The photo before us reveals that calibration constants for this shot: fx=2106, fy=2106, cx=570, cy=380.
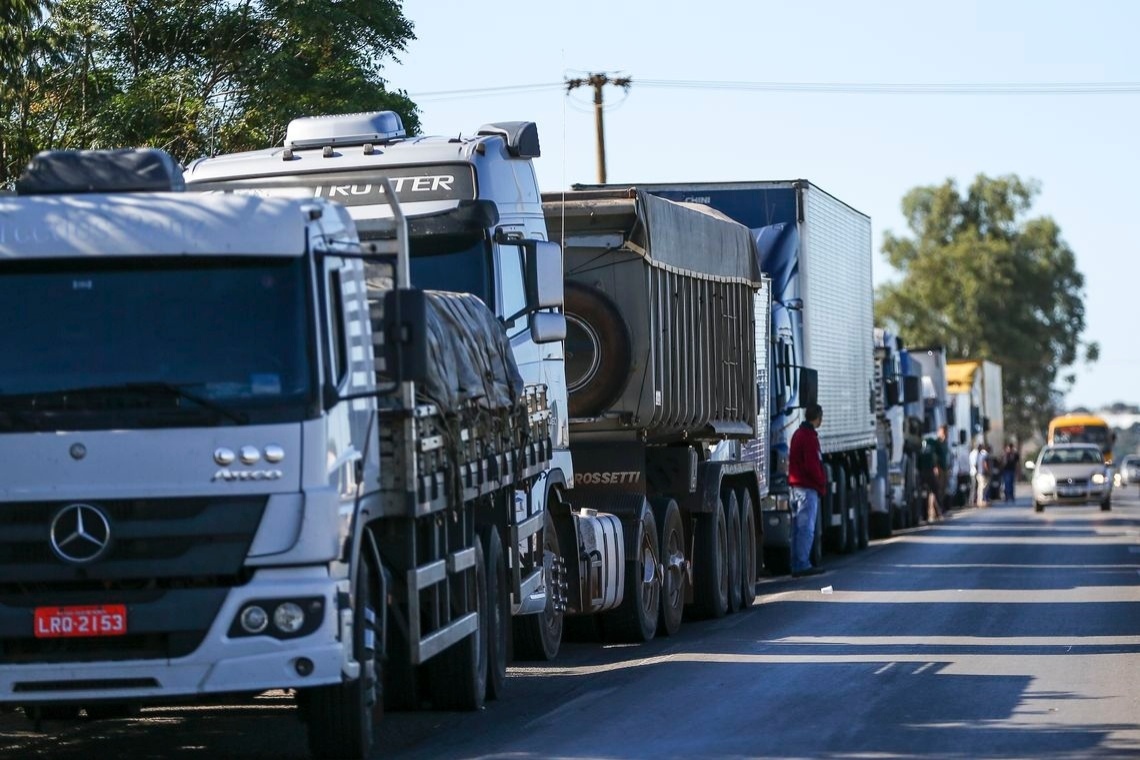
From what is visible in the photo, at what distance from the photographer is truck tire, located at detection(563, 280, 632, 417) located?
16.0 meters

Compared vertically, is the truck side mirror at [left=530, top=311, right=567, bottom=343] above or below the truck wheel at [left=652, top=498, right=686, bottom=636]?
above

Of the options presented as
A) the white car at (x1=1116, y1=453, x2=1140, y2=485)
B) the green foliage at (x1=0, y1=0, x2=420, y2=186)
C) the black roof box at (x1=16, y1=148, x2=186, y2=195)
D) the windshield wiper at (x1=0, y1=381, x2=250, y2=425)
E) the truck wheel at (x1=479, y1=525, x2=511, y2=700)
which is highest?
the green foliage at (x1=0, y1=0, x2=420, y2=186)

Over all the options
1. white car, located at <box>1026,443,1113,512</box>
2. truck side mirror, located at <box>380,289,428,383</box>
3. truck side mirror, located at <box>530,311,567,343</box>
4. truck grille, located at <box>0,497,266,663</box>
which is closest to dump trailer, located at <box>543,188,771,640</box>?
truck side mirror, located at <box>530,311,567,343</box>

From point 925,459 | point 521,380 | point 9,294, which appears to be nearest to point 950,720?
point 521,380

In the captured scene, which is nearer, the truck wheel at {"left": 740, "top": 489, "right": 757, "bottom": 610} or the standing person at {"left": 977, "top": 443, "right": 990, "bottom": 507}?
the truck wheel at {"left": 740, "top": 489, "right": 757, "bottom": 610}

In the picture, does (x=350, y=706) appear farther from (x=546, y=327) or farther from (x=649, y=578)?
(x=649, y=578)

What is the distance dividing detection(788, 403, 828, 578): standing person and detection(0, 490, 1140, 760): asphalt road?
326cm

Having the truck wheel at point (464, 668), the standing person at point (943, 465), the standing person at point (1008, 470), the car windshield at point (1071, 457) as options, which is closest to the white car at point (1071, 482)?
the car windshield at point (1071, 457)

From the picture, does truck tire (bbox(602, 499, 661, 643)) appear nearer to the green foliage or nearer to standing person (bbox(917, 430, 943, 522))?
the green foliage

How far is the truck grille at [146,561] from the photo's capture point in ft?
29.5

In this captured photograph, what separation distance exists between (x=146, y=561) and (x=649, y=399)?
24.6 ft

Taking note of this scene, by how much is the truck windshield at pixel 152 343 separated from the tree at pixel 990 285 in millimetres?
94187

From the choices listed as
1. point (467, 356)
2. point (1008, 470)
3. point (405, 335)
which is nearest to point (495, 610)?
point (467, 356)

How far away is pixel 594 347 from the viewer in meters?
16.1
